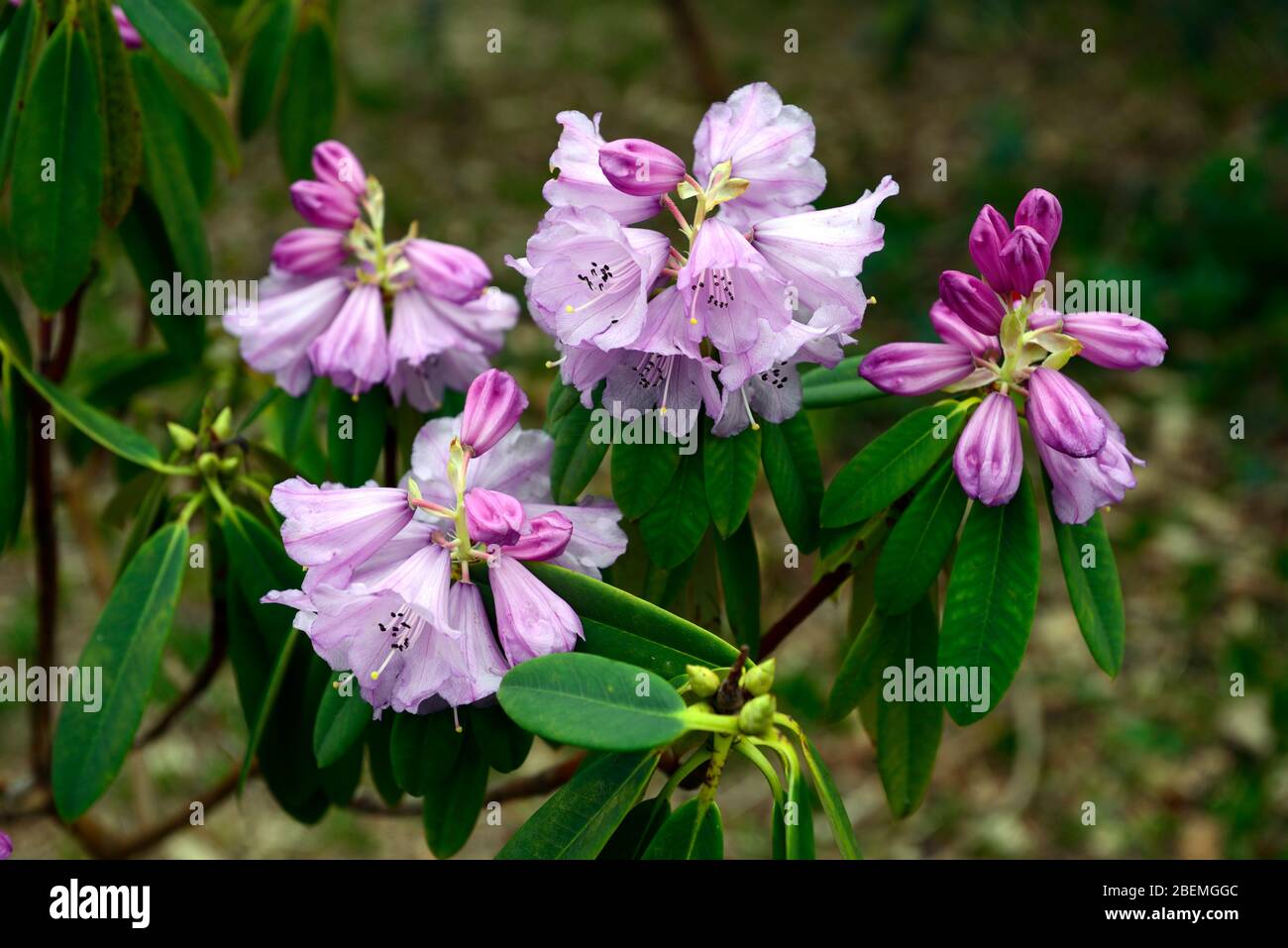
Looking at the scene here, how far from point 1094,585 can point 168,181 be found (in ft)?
3.78

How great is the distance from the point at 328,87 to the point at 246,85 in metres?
0.12

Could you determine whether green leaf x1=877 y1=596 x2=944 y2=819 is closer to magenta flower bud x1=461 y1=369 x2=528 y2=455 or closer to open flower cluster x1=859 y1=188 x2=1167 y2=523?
open flower cluster x1=859 y1=188 x2=1167 y2=523

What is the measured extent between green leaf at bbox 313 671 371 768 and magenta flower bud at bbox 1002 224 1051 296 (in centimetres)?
72

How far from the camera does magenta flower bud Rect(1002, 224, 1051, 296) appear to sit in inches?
45.4

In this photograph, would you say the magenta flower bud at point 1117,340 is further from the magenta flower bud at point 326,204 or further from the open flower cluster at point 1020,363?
the magenta flower bud at point 326,204

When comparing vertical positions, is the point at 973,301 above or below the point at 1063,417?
above

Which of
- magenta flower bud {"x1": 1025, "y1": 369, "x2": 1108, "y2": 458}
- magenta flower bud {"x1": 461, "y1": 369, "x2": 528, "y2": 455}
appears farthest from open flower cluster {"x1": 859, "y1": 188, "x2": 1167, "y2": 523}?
magenta flower bud {"x1": 461, "y1": 369, "x2": 528, "y2": 455}

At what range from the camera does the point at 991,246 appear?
1175 mm

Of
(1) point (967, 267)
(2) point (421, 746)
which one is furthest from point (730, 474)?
(1) point (967, 267)

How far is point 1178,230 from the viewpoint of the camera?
13.6 ft

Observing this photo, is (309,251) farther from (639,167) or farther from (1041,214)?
(1041,214)

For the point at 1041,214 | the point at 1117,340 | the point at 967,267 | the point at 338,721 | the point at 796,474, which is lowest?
the point at 338,721

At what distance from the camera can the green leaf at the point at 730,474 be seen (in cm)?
124

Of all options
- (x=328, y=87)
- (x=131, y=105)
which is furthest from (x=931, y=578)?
(x=328, y=87)
